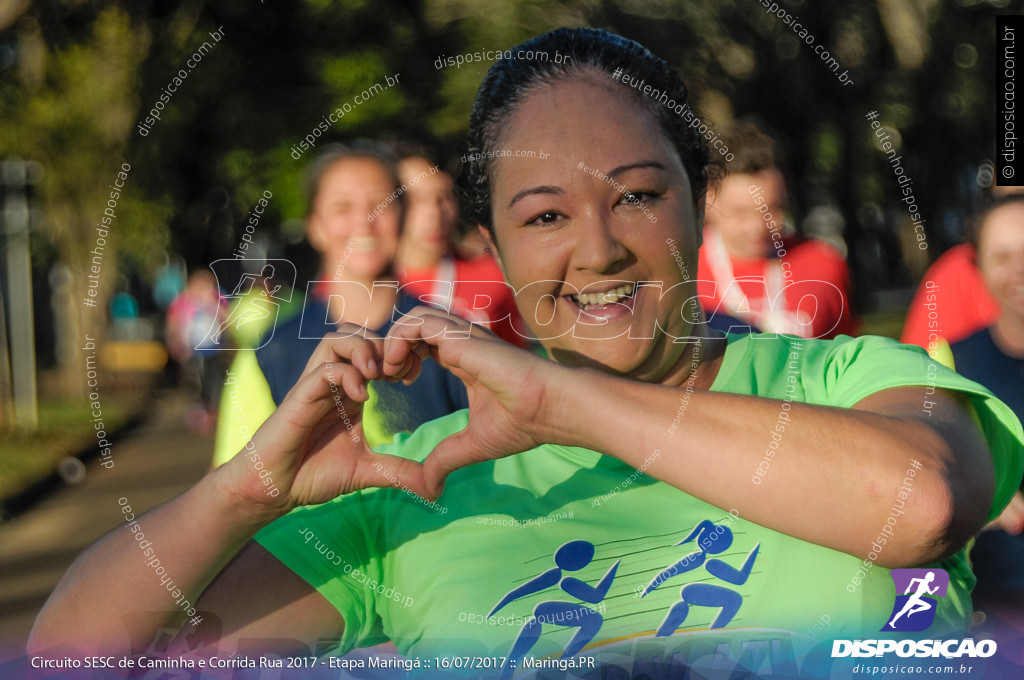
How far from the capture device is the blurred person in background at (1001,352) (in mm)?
1997

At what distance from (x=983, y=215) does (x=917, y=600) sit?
7.13ft

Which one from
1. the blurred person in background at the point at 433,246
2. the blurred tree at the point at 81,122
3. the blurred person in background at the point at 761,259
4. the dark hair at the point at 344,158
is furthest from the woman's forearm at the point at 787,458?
the blurred tree at the point at 81,122

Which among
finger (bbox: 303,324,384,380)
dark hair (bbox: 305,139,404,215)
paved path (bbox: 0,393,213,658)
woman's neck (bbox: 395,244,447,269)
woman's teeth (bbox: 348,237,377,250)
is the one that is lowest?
paved path (bbox: 0,393,213,658)

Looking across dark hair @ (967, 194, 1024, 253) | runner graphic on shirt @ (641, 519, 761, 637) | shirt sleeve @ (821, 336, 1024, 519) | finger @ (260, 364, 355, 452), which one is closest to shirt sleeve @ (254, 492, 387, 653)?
finger @ (260, 364, 355, 452)

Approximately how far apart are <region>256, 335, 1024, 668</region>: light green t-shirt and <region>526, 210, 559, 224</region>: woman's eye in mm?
378

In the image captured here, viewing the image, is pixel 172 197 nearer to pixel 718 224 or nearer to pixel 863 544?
pixel 718 224

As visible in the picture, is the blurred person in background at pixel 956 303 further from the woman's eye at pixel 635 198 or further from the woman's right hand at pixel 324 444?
the woman's right hand at pixel 324 444

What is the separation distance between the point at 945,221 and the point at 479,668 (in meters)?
6.28

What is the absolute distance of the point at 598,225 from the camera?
1.50 meters

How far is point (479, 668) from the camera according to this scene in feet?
4.88

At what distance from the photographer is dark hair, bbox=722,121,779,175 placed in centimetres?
332

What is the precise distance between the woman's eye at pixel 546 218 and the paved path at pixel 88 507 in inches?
151

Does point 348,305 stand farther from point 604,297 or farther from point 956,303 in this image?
point 956,303

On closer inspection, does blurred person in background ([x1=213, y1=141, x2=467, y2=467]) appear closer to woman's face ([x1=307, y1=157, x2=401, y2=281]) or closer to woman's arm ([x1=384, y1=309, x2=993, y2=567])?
woman's face ([x1=307, y1=157, x2=401, y2=281])
